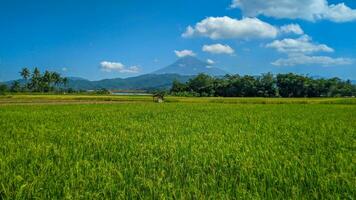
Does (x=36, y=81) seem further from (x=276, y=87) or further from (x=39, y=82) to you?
(x=276, y=87)

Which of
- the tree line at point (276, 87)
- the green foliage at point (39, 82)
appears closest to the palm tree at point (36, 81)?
the green foliage at point (39, 82)

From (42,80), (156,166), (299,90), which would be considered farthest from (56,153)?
(42,80)

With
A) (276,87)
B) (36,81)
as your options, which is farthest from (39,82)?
(276,87)

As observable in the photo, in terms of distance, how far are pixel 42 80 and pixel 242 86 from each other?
94.0 meters

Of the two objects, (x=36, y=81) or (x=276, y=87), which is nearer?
(x=276, y=87)

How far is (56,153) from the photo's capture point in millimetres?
7691

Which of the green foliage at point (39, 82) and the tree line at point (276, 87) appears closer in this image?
the tree line at point (276, 87)

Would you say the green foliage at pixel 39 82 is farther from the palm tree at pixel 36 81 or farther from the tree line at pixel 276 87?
the tree line at pixel 276 87

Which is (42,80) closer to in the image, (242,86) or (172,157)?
(242,86)

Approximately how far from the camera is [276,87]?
107m

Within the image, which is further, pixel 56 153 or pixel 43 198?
pixel 56 153

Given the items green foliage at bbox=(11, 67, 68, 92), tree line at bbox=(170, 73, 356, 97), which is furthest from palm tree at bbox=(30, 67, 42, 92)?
tree line at bbox=(170, 73, 356, 97)

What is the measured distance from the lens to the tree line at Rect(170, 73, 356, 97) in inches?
4122

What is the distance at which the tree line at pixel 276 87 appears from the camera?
10469 centimetres
